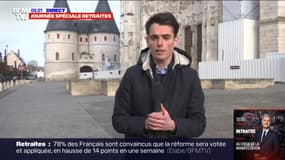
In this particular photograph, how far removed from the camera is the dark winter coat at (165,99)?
2.38 m

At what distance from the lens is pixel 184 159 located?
253 cm

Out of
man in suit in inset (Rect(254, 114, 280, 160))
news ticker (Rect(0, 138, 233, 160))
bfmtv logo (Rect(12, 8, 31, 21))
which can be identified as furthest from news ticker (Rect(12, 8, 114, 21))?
man in suit in inset (Rect(254, 114, 280, 160))

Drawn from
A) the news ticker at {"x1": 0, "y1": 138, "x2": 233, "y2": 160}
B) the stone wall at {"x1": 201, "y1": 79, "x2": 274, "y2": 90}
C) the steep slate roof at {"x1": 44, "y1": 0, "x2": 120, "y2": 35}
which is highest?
the steep slate roof at {"x1": 44, "y1": 0, "x2": 120, "y2": 35}

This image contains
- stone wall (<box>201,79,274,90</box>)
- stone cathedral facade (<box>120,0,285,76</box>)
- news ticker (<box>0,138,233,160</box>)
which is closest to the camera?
news ticker (<box>0,138,233,160</box>)

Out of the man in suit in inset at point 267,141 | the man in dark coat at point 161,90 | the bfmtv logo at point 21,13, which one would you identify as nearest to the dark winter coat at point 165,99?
the man in dark coat at point 161,90

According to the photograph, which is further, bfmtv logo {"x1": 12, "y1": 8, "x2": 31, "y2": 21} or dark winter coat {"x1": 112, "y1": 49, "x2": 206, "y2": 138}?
bfmtv logo {"x1": 12, "y1": 8, "x2": 31, "y2": 21}

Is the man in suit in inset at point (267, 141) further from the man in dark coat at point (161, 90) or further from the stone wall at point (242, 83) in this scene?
the stone wall at point (242, 83)

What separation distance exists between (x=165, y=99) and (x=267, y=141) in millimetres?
762

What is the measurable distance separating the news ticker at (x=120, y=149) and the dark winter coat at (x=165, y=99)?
91 millimetres

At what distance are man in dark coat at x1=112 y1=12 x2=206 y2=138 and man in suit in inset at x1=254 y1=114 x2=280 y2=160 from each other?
1.48ft

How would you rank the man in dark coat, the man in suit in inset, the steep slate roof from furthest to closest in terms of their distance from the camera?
the steep slate roof < the man in suit in inset < the man in dark coat

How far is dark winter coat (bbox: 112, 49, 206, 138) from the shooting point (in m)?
2.38

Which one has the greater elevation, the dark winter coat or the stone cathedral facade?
the stone cathedral facade

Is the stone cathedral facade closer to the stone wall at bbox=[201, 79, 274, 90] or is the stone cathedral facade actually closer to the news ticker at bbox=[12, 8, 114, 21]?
the stone wall at bbox=[201, 79, 274, 90]
